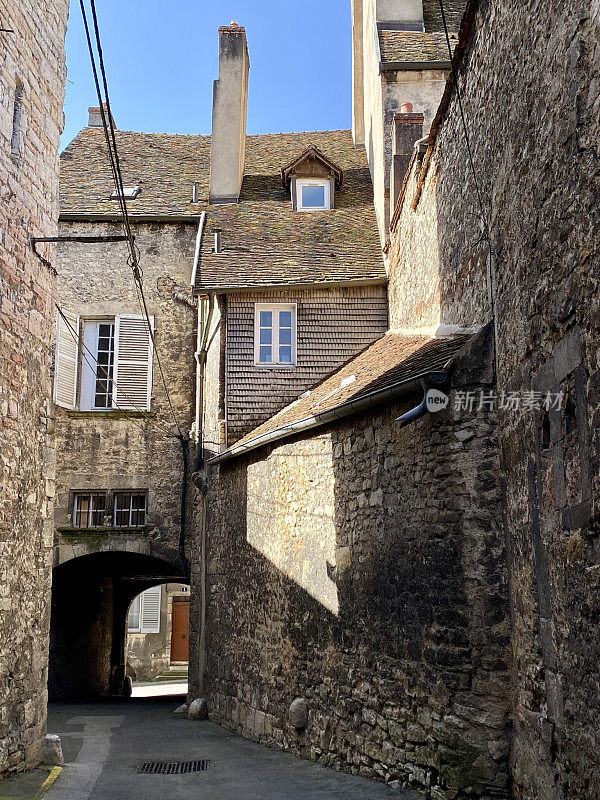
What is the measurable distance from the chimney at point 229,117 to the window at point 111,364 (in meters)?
2.96

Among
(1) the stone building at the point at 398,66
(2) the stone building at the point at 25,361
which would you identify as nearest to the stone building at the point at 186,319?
(1) the stone building at the point at 398,66

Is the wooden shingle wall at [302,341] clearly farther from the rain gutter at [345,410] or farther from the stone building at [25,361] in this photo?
the stone building at [25,361]

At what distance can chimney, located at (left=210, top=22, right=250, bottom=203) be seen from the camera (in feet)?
51.3

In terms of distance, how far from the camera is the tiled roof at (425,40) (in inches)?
549

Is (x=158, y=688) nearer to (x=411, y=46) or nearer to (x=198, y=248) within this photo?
(x=198, y=248)

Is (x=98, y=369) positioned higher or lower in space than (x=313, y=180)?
lower

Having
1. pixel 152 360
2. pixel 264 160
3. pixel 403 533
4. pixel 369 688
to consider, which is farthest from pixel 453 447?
pixel 264 160

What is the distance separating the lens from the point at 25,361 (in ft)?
26.4

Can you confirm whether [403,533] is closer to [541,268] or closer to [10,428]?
[541,268]

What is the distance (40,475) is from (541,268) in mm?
5291

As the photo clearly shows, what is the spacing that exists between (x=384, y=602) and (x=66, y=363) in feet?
27.6

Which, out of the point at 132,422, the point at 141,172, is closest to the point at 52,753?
the point at 132,422

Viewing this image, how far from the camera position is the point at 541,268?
17.5 feet

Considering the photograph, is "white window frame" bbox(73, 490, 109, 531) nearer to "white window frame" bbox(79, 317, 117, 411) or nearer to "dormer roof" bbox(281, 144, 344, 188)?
"white window frame" bbox(79, 317, 117, 411)
